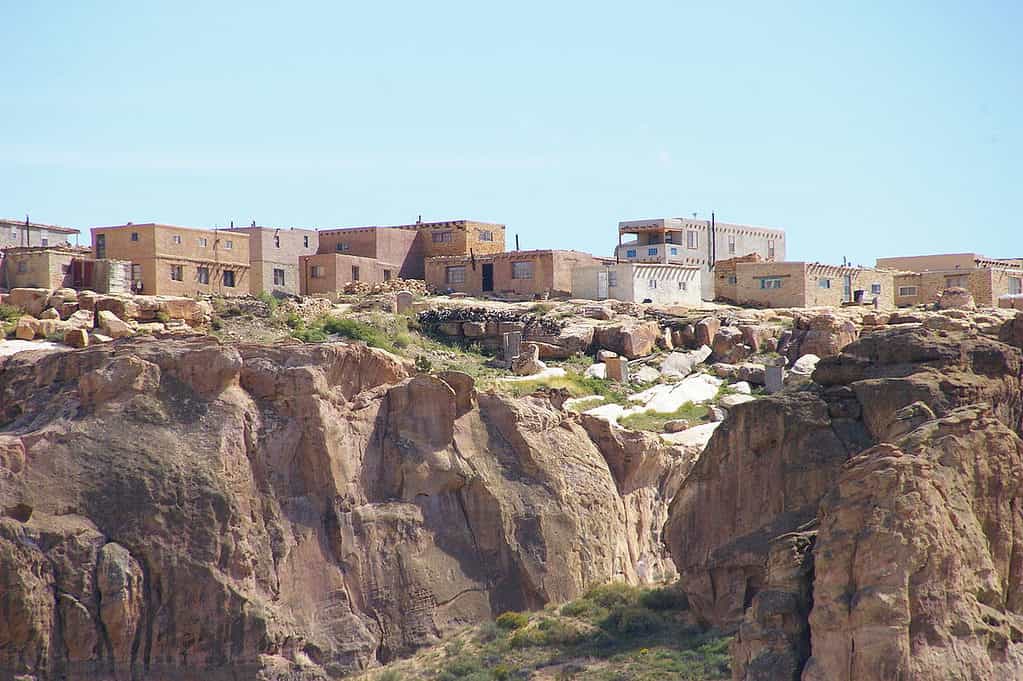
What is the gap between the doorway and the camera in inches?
2817

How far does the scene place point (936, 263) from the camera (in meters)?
85.1

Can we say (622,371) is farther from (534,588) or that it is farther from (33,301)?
(534,588)

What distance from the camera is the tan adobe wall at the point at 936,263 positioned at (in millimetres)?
84062

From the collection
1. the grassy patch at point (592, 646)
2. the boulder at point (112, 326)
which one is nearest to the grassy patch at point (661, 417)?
the boulder at point (112, 326)

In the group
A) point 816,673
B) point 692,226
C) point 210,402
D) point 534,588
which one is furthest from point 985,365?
point 692,226

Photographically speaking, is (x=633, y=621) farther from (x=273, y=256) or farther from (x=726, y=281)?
(x=726, y=281)

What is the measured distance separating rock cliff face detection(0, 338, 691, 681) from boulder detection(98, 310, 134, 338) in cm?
2211

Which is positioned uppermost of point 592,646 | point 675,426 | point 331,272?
point 331,272

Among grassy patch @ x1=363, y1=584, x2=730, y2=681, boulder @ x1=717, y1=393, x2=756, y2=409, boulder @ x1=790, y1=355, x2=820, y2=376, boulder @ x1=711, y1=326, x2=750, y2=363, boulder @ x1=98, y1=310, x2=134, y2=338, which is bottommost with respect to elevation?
grassy patch @ x1=363, y1=584, x2=730, y2=681

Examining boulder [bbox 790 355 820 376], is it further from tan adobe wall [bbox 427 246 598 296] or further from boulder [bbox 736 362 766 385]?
tan adobe wall [bbox 427 246 598 296]

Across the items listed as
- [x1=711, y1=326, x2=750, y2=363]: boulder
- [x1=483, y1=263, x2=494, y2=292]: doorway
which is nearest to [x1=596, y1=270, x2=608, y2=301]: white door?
[x1=483, y1=263, x2=494, y2=292]: doorway

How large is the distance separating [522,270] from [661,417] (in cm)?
2221

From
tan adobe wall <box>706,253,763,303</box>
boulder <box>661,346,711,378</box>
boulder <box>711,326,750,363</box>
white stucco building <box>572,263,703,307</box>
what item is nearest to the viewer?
boulder <box>661,346,711,378</box>

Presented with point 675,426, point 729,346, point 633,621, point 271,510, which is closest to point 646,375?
point 729,346
